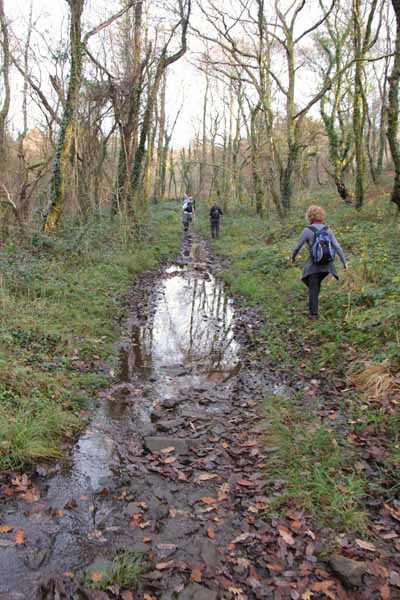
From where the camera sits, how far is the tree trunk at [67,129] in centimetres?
1164

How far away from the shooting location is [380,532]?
3.28 m

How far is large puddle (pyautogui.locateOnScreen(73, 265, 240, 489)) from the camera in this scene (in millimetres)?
4590

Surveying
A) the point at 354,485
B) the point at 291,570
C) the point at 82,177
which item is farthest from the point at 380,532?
the point at 82,177

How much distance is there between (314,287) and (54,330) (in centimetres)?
472

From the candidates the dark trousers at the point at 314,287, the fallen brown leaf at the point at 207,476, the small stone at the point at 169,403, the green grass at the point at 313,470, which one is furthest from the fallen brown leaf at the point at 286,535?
the dark trousers at the point at 314,287

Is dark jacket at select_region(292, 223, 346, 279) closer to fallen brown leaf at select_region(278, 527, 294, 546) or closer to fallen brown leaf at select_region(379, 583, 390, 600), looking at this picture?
fallen brown leaf at select_region(278, 527, 294, 546)

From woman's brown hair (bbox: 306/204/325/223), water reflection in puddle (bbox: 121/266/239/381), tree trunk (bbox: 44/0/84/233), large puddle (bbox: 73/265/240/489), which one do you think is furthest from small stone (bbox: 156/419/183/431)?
tree trunk (bbox: 44/0/84/233)

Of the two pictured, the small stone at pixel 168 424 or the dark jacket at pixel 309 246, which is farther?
the dark jacket at pixel 309 246

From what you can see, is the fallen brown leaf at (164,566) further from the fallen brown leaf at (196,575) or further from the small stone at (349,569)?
the small stone at (349,569)

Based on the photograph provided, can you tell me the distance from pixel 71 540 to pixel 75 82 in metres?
12.1

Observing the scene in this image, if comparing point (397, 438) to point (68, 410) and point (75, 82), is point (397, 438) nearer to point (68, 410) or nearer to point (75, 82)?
→ point (68, 410)

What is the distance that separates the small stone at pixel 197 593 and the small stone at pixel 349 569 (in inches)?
35.7

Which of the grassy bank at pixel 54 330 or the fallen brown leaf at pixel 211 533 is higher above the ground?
the grassy bank at pixel 54 330

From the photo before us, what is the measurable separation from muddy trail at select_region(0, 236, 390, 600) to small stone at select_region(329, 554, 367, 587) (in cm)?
9
